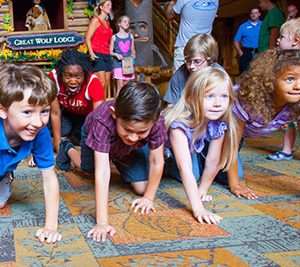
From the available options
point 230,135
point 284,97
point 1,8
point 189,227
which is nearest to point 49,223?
point 189,227

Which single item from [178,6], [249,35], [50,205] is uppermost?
[178,6]

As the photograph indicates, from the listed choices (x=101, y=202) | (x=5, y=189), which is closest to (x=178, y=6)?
(x=5, y=189)

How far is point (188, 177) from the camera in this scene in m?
2.45

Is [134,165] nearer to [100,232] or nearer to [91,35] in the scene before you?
[100,232]

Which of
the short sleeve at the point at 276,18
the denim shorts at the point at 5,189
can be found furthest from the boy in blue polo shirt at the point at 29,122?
the short sleeve at the point at 276,18

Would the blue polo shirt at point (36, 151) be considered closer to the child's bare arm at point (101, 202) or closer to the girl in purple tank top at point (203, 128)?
the child's bare arm at point (101, 202)

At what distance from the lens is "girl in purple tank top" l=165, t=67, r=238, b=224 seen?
2.46m

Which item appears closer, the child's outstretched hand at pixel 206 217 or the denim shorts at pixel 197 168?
the child's outstretched hand at pixel 206 217

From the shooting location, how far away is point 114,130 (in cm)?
238

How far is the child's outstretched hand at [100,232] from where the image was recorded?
2104 mm

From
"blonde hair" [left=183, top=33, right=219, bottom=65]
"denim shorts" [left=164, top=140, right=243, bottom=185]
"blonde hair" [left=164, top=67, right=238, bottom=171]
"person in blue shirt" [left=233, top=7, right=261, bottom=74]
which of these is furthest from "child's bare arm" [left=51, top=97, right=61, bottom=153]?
"person in blue shirt" [left=233, top=7, right=261, bottom=74]

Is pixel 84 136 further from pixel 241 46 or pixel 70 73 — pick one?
pixel 241 46

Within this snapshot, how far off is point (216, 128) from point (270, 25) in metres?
2.77

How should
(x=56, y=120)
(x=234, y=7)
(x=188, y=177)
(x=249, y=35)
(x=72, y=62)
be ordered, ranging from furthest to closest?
(x=234, y=7)
(x=249, y=35)
(x=56, y=120)
(x=72, y=62)
(x=188, y=177)
